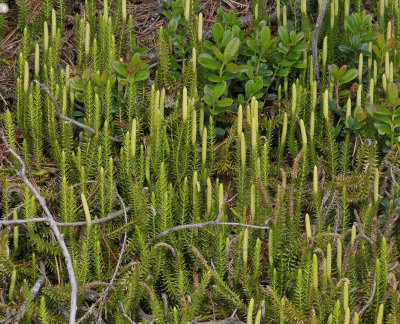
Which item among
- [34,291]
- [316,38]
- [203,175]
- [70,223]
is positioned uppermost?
[316,38]

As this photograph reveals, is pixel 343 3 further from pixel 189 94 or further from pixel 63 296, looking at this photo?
pixel 63 296

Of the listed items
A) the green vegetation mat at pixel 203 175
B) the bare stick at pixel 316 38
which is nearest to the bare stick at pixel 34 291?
the green vegetation mat at pixel 203 175

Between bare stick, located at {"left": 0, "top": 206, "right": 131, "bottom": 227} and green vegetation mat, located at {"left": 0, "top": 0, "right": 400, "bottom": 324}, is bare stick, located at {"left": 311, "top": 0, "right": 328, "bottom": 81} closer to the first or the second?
green vegetation mat, located at {"left": 0, "top": 0, "right": 400, "bottom": 324}

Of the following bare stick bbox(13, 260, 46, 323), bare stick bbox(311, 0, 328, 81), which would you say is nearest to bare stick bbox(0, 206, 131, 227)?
bare stick bbox(13, 260, 46, 323)

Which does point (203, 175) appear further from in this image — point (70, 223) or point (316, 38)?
point (316, 38)

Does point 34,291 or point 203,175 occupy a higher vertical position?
point 203,175

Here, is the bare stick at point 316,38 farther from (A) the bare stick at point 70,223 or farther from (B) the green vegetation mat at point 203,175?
(A) the bare stick at point 70,223

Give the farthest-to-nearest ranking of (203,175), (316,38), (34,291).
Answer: (316,38)
(203,175)
(34,291)

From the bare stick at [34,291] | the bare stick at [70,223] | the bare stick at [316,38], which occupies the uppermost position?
the bare stick at [316,38]

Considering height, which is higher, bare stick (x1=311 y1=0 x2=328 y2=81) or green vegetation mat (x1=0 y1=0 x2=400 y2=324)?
bare stick (x1=311 y1=0 x2=328 y2=81)

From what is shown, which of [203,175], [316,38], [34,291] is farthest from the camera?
[316,38]

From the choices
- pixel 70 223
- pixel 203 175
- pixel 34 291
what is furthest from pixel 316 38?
pixel 34 291

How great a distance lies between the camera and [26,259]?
2.03 meters

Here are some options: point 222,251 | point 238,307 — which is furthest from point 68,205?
point 238,307
